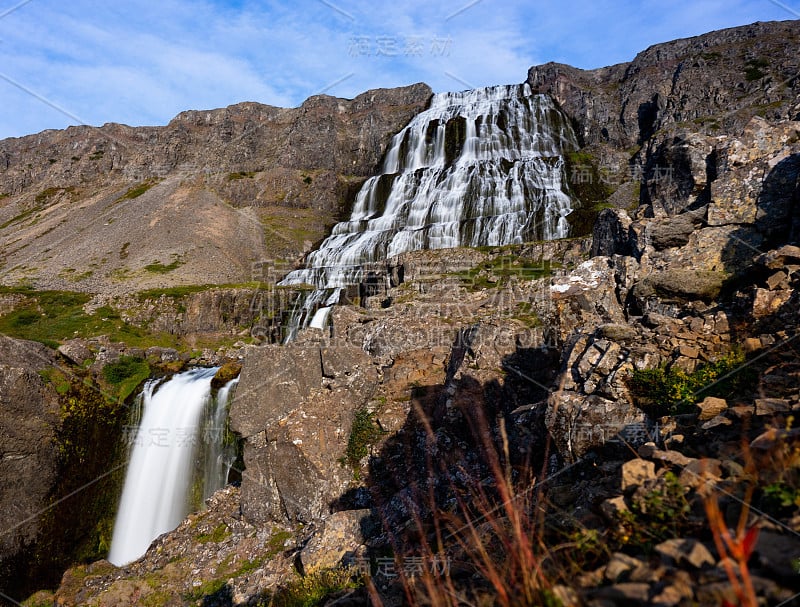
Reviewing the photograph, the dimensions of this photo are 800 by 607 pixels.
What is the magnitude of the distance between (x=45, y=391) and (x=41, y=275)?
160 ft

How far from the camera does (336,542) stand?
9.16m

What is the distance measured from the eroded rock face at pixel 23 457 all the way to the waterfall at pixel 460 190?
1978 centimetres

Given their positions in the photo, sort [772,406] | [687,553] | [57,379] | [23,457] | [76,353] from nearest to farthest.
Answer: [687,553] → [772,406] → [23,457] → [57,379] → [76,353]

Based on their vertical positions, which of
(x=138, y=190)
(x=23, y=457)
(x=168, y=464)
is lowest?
(x=168, y=464)

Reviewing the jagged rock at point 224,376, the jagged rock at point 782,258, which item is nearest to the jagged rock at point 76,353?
the jagged rock at point 224,376

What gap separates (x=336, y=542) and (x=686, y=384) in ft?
23.4

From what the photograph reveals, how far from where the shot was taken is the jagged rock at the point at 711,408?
231 inches

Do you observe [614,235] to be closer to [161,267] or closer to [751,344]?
[751,344]

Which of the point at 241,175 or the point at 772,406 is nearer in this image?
the point at 772,406

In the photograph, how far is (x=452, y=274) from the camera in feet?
105

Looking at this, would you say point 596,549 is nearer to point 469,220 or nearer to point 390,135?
point 469,220

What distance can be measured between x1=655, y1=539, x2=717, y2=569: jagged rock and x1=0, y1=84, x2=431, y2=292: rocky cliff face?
2127 inches

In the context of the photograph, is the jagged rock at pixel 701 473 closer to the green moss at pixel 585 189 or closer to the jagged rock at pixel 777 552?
the jagged rock at pixel 777 552

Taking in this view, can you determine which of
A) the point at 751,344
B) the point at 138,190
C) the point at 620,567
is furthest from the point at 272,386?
the point at 138,190
